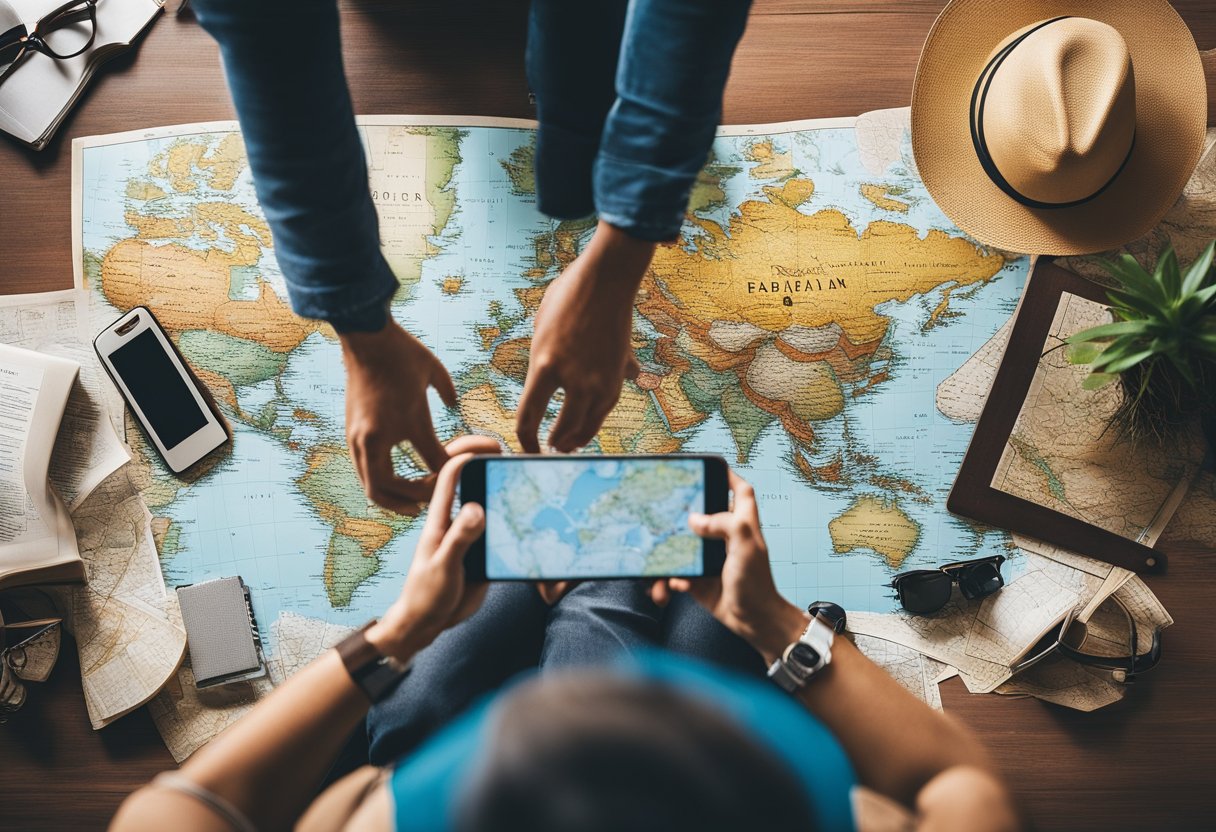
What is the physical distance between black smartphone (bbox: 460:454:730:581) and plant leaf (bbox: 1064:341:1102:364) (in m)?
0.65

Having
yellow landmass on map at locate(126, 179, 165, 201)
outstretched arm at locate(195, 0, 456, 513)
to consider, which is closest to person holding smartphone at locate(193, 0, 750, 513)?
outstretched arm at locate(195, 0, 456, 513)

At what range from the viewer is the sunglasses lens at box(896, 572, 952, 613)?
1.15 m

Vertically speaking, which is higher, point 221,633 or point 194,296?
point 194,296

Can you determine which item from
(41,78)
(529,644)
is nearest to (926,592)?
(529,644)

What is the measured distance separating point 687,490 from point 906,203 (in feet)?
2.31

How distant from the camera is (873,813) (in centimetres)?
74

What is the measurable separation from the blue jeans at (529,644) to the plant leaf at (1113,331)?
0.69 m

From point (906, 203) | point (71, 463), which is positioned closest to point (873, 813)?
point (906, 203)

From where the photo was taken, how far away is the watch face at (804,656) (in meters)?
0.84

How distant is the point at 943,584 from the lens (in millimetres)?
1150

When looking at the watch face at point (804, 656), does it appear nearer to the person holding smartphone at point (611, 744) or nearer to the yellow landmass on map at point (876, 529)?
the person holding smartphone at point (611, 744)

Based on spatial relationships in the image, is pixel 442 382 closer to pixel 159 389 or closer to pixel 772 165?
pixel 159 389

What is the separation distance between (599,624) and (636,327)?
493mm

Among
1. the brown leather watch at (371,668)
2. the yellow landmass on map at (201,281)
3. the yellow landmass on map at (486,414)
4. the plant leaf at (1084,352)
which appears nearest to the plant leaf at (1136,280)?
the plant leaf at (1084,352)
